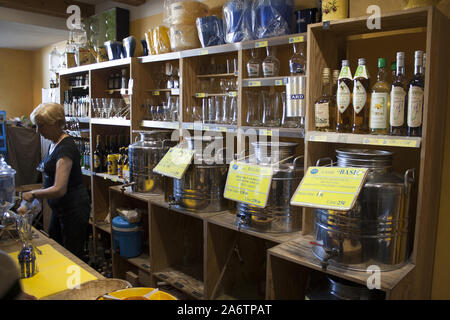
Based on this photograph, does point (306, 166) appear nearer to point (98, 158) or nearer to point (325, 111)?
point (325, 111)

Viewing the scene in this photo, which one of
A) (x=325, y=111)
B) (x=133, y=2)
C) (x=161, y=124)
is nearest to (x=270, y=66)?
(x=325, y=111)

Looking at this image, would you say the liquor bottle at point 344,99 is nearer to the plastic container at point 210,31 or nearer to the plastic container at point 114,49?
the plastic container at point 210,31

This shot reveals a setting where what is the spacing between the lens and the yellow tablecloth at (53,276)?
58.4 inches

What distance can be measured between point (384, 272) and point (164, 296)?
0.90 m

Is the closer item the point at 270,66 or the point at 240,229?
the point at 240,229

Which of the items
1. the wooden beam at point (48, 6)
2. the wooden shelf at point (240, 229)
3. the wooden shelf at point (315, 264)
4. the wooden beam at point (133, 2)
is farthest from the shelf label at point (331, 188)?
the wooden beam at point (48, 6)

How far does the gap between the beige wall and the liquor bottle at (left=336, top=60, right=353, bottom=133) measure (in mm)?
6754

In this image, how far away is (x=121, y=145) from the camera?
3.77 meters

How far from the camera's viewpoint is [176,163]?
235 cm

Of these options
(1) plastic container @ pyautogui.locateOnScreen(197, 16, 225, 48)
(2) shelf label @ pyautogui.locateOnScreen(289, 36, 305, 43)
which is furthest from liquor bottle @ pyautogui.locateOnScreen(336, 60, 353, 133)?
(1) plastic container @ pyautogui.locateOnScreen(197, 16, 225, 48)

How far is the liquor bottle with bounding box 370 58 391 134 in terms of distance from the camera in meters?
1.57

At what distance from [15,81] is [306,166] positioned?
22.4 feet

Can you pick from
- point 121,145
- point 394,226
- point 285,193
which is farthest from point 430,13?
point 121,145

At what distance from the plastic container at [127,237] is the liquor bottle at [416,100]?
2243mm
